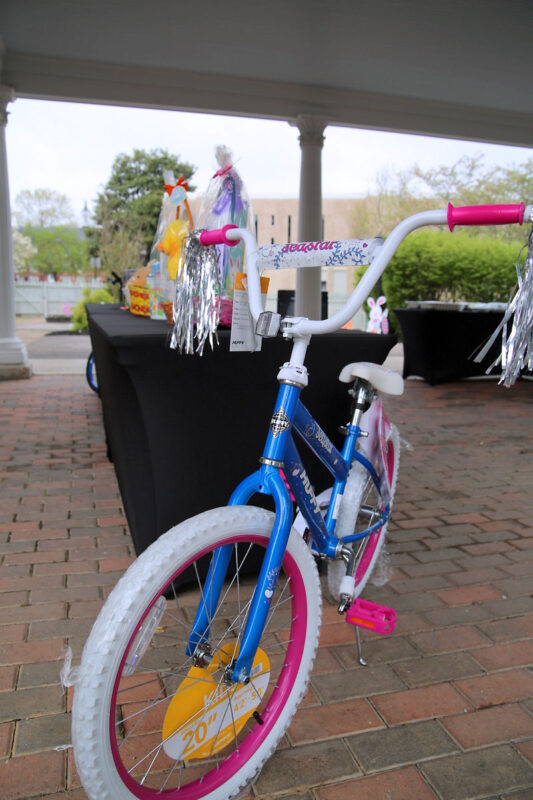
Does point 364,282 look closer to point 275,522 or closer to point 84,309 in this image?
point 275,522

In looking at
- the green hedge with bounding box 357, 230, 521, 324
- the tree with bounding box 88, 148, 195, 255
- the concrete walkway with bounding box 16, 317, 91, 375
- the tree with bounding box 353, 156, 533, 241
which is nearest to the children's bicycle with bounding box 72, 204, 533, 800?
the concrete walkway with bounding box 16, 317, 91, 375

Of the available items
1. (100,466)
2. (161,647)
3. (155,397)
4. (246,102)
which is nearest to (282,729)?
(161,647)

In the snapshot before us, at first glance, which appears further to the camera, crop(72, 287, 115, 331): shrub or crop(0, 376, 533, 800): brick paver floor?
crop(72, 287, 115, 331): shrub

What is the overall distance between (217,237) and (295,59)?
20.2 feet

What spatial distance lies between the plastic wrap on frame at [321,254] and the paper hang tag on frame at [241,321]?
93 millimetres

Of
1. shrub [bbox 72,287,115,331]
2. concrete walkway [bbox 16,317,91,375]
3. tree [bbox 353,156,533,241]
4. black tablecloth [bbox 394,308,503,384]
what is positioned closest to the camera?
black tablecloth [bbox 394,308,503,384]

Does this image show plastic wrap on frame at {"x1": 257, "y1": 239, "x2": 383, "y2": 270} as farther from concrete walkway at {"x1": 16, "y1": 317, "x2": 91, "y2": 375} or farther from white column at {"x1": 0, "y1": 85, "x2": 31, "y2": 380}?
concrete walkway at {"x1": 16, "y1": 317, "x2": 91, "y2": 375}

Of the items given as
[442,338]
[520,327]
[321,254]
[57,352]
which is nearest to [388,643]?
[520,327]

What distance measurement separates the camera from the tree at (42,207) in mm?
52469

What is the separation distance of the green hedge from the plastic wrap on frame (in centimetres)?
1276

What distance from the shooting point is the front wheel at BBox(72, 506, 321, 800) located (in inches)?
44.3

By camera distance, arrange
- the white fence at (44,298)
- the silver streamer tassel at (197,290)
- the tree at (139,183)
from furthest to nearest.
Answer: the tree at (139,183)
the white fence at (44,298)
the silver streamer tassel at (197,290)

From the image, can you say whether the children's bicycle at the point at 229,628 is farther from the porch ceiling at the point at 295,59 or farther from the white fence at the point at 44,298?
the white fence at the point at 44,298

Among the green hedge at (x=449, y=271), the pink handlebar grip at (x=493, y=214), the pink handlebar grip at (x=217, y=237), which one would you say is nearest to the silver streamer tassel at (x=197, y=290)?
the pink handlebar grip at (x=217, y=237)
